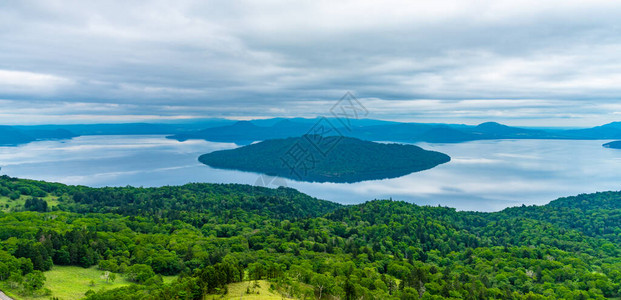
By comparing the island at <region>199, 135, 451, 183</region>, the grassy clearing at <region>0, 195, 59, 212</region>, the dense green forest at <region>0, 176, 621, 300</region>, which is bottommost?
the dense green forest at <region>0, 176, 621, 300</region>

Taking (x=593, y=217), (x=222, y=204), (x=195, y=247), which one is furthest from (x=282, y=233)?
(x=593, y=217)

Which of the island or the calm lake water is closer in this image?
the calm lake water

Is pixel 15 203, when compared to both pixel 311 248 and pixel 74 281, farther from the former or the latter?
pixel 311 248

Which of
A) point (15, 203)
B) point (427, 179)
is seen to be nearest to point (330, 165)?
point (427, 179)

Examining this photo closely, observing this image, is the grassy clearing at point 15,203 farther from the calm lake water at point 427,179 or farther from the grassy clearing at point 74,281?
the calm lake water at point 427,179

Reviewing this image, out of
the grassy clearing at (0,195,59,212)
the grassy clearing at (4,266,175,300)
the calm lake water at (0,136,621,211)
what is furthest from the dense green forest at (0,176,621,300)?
the calm lake water at (0,136,621,211)

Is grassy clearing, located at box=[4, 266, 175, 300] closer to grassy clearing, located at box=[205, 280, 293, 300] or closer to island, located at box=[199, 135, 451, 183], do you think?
grassy clearing, located at box=[205, 280, 293, 300]

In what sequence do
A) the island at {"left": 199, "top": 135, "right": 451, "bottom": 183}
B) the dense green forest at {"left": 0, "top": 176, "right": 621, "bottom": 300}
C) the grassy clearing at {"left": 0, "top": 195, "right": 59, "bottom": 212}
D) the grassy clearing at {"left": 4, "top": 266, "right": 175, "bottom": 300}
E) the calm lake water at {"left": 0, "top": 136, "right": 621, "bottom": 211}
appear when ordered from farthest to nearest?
the island at {"left": 199, "top": 135, "right": 451, "bottom": 183}
the calm lake water at {"left": 0, "top": 136, "right": 621, "bottom": 211}
the grassy clearing at {"left": 0, "top": 195, "right": 59, "bottom": 212}
the dense green forest at {"left": 0, "top": 176, "right": 621, "bottom": 300}
the grassy clearing at {"left": 4, "top": 266, "right": 175, "bottom": 300}
